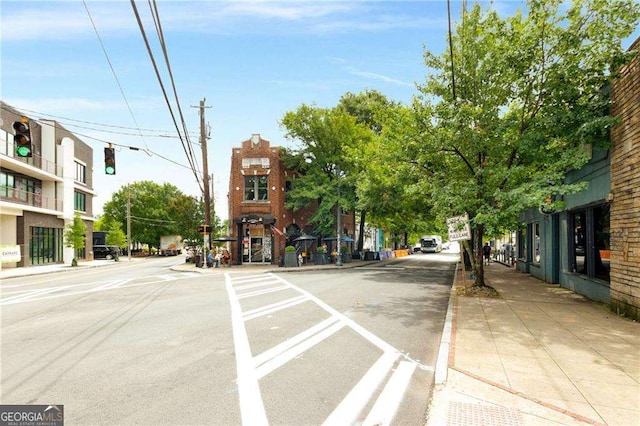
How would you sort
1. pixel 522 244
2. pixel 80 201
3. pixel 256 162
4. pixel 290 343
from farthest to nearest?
pixel 80 201 < pixel 256 162 < pixel 522 244 < pixel 290 343

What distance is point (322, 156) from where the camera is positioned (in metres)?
32.1

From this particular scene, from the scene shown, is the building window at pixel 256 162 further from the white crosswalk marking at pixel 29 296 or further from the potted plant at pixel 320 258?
the white crosswalk marking at pixel 29 296

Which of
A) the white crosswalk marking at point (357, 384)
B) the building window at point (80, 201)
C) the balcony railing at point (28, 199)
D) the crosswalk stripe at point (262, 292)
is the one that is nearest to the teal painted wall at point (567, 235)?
the white crosswalk marking at point (357, 384)

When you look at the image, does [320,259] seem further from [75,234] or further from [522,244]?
[75,234]

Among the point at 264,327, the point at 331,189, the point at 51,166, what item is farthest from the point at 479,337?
the point at 51,166

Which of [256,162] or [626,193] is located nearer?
[626,193]

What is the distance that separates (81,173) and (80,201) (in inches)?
119

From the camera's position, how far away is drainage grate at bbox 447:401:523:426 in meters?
4.07

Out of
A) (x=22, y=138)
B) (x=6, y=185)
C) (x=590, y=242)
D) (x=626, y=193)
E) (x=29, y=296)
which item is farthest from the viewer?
(x=6, y=185)

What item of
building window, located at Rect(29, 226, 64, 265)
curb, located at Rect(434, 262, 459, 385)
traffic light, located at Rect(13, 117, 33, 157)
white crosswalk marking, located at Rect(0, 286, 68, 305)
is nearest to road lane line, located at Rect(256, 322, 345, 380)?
curb, located at Rect(434, 262, 459, 385)

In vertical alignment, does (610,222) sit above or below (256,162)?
below

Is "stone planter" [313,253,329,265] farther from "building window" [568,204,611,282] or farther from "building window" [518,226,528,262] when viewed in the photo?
"building window" [568,204,611,282]

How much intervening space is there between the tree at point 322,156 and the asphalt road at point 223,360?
19378mm

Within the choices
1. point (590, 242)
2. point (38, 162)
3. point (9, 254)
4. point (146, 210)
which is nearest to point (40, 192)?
point (38, 162)
